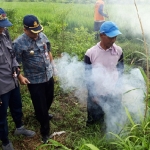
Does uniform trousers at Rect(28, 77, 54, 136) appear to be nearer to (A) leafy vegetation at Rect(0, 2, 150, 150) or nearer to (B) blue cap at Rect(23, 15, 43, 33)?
(A) leafy vegetation at Rect(0, 2, 150, 150)

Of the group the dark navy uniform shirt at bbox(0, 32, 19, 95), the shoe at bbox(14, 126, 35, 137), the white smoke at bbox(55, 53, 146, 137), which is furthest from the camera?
the shoe at bbox(14, 126, 35, 137)

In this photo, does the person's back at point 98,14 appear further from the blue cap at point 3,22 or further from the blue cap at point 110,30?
the blue cap at point 3,22

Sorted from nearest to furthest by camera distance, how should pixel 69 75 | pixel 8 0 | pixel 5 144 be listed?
1. pixel 5 144
2. pixel 69 75
3. pixel 8 0

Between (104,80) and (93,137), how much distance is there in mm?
812

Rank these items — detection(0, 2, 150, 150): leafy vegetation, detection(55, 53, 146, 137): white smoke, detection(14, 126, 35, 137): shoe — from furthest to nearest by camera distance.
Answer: detection(14, 126, 35, 137): shoe, detection(55, 53, 146, 137): white smoke, detection(0, 2, 150, 150): leafy vegetation

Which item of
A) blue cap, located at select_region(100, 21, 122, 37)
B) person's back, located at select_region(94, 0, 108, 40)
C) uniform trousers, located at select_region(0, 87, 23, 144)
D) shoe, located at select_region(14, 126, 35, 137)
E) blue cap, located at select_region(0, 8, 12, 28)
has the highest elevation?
blue cap, located at select_region(0, 8, 12, 28)

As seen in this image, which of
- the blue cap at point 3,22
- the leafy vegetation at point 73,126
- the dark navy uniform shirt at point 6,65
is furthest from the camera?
the dark navy uniform shirt at point 6,65

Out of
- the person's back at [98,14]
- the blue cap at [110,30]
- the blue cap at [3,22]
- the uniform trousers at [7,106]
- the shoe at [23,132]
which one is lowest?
the shoe at [23,132]

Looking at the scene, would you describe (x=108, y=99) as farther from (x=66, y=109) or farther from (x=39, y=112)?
(x=66, y=109)

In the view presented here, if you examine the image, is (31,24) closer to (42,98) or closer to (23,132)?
(42,98)

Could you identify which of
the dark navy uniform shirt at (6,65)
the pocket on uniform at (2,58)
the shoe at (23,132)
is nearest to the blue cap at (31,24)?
the dark navy uniform shirt at (6,65)

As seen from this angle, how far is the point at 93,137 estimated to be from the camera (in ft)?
11.1

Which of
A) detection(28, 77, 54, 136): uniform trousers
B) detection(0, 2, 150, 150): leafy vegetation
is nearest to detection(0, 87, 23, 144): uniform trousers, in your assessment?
detection(28, 77, 54, 136): uniform trousers

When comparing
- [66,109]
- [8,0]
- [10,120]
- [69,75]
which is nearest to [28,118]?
[10,120]
